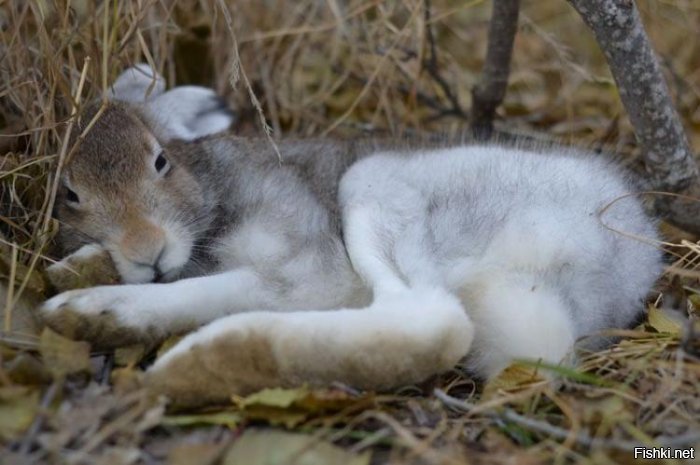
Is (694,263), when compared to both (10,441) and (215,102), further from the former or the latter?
(10,441)

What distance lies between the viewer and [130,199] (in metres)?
3.33

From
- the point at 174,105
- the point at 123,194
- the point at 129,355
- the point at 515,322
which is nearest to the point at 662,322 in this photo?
the point at 515,322

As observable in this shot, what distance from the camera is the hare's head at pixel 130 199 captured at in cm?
322

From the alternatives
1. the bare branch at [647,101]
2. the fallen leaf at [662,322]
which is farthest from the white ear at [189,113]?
the fallen leaf at [662,322]

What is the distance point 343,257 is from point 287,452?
1.00 metres

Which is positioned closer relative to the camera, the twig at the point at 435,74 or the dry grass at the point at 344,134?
the dry grass at the point at 344,134

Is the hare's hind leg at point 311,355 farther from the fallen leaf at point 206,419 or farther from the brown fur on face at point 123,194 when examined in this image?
the brown fur on face at point 123,194

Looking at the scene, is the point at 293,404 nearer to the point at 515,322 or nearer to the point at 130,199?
the point at 515,322

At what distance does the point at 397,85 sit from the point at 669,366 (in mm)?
2762

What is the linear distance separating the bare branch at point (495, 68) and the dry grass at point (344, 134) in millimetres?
347

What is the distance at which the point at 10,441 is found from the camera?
2506mm

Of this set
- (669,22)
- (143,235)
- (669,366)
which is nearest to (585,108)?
(669,22)

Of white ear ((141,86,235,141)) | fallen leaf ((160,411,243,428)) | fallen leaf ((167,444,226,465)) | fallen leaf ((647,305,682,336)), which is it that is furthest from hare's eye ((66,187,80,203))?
fallen leaf ((647,305,682,336))

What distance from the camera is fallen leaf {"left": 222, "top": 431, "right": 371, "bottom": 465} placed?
2.51 metres
